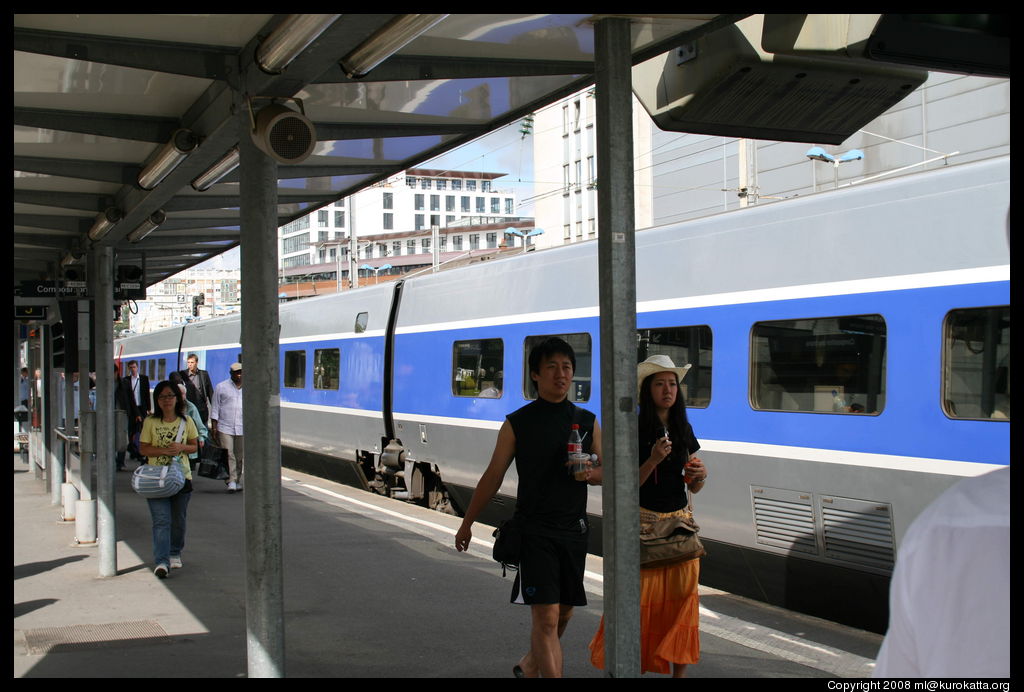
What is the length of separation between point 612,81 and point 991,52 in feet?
4.24

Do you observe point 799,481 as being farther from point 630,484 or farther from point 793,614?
point 630,484

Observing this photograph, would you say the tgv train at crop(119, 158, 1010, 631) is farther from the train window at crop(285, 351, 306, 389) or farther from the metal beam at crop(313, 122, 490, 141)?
the train window at crop(285, 351, 306, 389)

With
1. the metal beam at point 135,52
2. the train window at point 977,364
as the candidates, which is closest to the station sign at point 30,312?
the metal beam at point 135,52

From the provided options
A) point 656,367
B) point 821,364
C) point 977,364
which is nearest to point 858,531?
point 821,364

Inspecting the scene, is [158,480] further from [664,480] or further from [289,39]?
[289,39]

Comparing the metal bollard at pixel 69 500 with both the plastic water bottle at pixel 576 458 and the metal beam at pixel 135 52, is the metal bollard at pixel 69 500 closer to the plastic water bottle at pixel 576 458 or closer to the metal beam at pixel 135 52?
the metal beam at pixel 135 52

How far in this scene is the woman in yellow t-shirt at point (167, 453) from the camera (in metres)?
7.90

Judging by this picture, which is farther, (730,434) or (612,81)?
(730,434)

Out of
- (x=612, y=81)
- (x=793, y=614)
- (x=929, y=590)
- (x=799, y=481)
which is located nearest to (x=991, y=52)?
(x=612, y=81)

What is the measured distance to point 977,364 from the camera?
613 centimetres

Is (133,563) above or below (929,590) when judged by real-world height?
below

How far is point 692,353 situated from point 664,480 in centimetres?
325

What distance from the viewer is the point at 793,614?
7.15m
